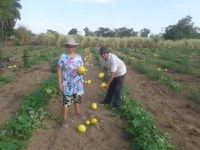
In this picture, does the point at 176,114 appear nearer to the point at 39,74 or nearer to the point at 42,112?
the point at 42,112

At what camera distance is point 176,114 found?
6.83 metres

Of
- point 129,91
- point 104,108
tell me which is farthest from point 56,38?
point 104,108

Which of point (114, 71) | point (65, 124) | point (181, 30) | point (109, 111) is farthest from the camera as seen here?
point (181, 30)

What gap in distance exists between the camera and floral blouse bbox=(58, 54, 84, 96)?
562cm

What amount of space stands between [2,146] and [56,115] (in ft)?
6.48

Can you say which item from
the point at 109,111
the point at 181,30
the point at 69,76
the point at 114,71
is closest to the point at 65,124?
the point at 69,76

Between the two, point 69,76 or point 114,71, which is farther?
point 114,71

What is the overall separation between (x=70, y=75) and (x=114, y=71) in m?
1.07

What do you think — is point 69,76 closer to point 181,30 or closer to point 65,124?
point 65,124

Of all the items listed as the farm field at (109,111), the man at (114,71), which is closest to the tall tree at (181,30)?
the farm field at (109,111)

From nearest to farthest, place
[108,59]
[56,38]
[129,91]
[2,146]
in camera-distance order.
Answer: [2,146] < [108,59] < [129,91] < [56,38]

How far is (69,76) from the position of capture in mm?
5734

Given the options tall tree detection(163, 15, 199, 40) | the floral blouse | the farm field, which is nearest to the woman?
the floral blouse

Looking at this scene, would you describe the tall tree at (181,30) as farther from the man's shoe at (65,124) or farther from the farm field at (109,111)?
the man's shoe at (65,124)
